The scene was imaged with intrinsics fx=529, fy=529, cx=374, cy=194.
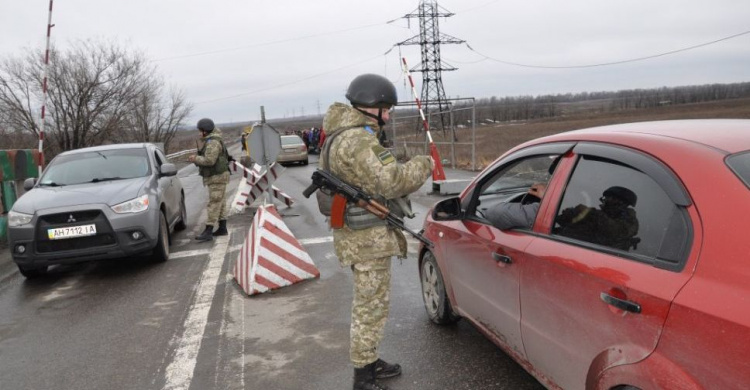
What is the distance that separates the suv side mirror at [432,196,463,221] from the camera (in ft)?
11.6

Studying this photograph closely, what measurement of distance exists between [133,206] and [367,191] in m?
4.40

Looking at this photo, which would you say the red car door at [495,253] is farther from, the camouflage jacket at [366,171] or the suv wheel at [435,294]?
the camouflage jacket at [366,171]

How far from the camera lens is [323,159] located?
10.8 feet

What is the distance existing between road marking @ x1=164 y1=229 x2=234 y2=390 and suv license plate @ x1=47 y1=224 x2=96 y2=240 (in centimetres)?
136

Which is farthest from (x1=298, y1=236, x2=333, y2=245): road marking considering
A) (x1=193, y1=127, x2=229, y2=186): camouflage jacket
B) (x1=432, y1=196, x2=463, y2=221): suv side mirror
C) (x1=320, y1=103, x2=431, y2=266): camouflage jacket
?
(x1=320, y1=103, x2=431, y2=266): camouflage jacket

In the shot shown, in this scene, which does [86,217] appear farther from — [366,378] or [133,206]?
[366,378]

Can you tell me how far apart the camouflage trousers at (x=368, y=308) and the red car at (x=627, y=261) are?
610 millimetres

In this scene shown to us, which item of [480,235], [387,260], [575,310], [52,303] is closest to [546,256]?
[575,310]

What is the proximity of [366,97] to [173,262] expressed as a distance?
485 centimetres

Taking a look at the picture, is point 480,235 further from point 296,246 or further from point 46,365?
point 46,365

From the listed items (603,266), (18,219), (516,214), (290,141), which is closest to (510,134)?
(290,141)

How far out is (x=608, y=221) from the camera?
92.7 inches

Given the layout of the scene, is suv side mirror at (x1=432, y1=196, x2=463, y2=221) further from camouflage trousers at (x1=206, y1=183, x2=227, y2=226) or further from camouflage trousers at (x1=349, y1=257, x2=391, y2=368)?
camouflage trousers at (x1=206, y1=183, x2=227, y2=226)

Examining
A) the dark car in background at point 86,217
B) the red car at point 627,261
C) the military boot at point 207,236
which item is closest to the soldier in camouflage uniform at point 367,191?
the red car at point 627,261
